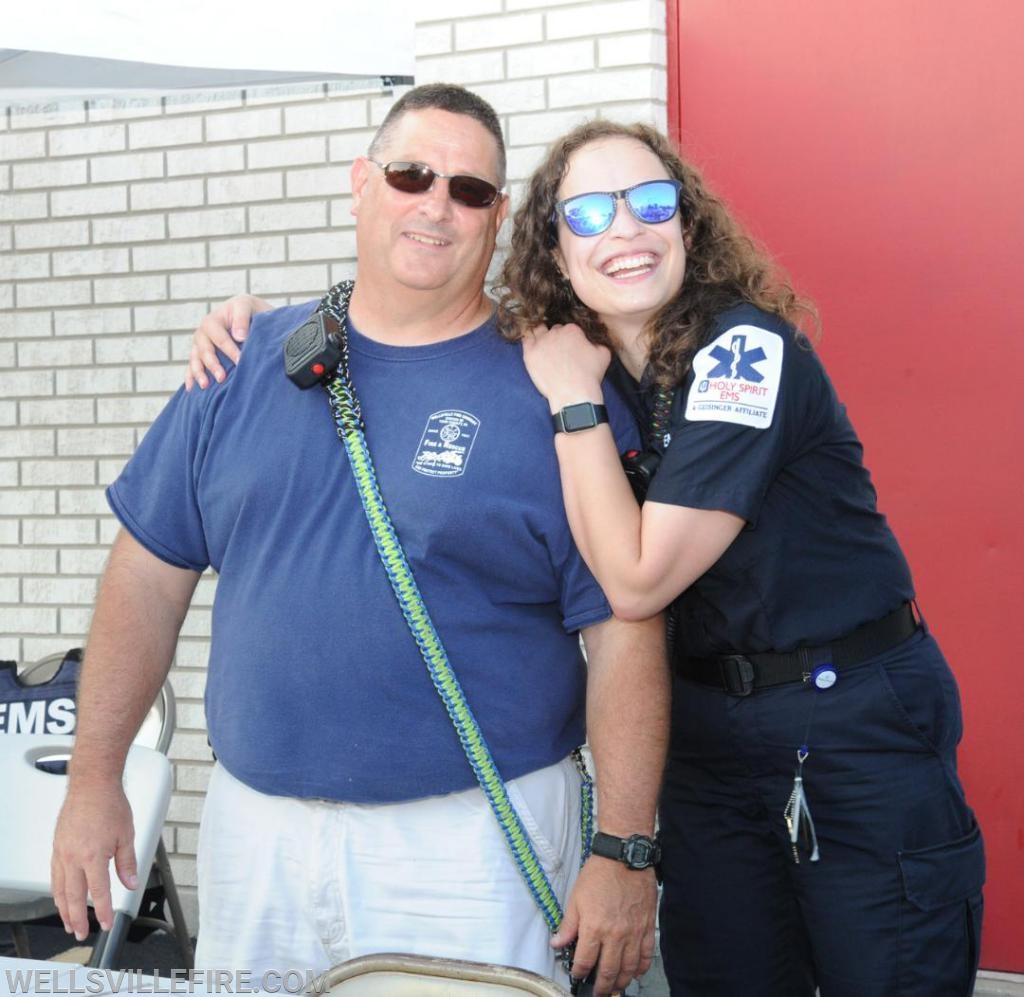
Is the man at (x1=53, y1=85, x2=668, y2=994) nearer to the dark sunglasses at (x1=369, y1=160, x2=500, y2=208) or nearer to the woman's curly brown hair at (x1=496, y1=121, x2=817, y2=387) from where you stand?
the dark sunglasses at (x1=369, y1=160, x2=500, y2=208)

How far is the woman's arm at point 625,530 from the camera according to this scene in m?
2.16

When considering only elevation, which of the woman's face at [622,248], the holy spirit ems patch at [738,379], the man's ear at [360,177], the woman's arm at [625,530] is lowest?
the woman's arm at [625,530]

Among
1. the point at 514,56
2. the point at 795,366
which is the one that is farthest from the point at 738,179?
the point at 795,366

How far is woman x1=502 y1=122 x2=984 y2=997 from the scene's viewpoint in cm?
219

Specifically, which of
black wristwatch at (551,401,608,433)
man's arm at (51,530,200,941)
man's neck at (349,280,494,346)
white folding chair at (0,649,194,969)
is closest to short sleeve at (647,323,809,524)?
black wristwatch at (551,401,608,433)

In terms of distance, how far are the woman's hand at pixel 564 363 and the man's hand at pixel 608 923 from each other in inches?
32.3

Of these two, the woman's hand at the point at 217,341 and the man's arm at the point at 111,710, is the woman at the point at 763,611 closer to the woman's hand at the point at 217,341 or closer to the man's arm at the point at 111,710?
the woman's hand at the point at 217,341

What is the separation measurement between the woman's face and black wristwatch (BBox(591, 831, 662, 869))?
94cm

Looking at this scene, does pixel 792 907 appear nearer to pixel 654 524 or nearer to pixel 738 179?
pixel 654 524

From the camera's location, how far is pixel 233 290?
4.56 m

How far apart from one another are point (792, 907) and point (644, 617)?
0.66 m

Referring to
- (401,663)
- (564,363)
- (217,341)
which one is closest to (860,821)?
(401,663)

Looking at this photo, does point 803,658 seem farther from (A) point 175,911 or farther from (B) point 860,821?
(A) point 175,911

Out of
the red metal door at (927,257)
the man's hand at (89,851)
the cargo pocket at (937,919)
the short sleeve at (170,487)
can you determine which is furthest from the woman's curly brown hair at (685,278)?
the red metal door at (927,257)
